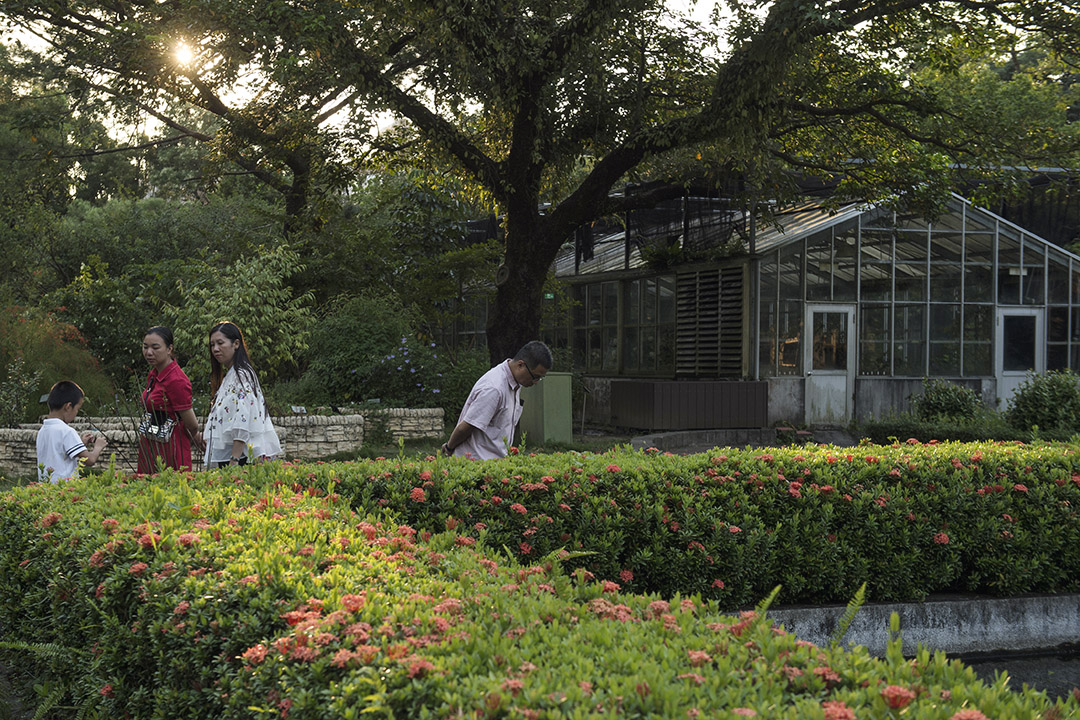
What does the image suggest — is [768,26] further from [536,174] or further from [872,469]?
[872,469]

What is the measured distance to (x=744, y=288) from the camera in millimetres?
20234

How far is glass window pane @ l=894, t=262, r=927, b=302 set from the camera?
21.2m

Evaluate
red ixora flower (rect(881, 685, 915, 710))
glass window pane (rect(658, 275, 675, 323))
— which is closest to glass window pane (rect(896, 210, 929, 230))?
glass window pane (rect(658, 275, 675, 323))

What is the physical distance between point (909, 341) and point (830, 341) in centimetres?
194

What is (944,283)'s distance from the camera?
21.5 metres

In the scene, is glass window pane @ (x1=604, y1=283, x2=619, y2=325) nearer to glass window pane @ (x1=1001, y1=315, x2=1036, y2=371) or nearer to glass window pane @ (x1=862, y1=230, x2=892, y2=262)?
glass window pane @ (x1=862, y1=230, x2=892, y2=262)

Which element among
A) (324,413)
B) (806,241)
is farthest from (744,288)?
(324,413)

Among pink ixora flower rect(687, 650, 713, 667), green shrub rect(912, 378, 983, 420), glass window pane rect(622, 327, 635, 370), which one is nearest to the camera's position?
pink ixora flower rect(687, 650, 713, 667)

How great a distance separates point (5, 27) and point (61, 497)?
1501cm

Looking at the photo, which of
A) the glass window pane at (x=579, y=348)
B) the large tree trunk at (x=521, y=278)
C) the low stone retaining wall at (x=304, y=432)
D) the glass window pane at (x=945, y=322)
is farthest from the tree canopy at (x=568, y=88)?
the glass window pane at (x=579, y=348)

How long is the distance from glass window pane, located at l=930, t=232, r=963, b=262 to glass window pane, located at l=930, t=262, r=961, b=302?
16 centimetres

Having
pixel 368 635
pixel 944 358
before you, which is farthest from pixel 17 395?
pixel 944 358

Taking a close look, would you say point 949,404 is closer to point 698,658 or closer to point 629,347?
point 629,347

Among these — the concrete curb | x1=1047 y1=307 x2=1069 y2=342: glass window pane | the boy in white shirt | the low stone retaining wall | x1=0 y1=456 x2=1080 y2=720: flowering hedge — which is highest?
x1=1047 y1=307 x2=1069 y2=342: glass window pane
